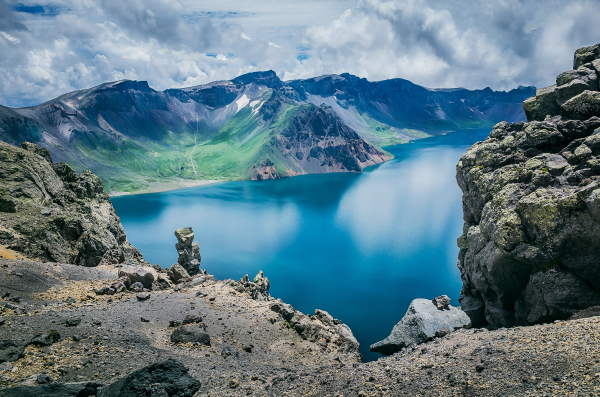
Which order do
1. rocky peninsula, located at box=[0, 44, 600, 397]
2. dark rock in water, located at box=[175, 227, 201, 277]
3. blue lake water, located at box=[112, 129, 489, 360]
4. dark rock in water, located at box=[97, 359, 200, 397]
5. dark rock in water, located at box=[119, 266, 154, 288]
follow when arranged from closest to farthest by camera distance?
dark rock in water, located at box=[97, 359, 200, 397] → rocky peninsula, located at box=[0, 44, 600, 397] → dark rock in water, located at box=[119, 266, 154, 288] → dark rock in water, located at box=[175, 227, 201, 277] → blue lake water, located at box=[112, 129, 489, 360]

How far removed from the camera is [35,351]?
11.0m

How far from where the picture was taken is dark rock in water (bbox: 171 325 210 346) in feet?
53.8

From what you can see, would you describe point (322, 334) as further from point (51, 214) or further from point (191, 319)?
point (51, 214)

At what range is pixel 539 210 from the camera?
60.3ft

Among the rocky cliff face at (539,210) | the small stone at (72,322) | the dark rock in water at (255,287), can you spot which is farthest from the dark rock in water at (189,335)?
the rocky cliff face at (539,210)

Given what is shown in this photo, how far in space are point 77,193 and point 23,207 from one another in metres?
9.02

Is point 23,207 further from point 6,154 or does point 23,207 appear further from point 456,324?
point 456,324

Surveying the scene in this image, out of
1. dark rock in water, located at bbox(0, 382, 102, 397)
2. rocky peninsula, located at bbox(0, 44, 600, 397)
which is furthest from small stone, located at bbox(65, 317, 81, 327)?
dark rock in water, located at bbox(0, 382, 102, 397)

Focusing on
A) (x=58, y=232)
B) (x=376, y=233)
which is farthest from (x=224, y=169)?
(x=58, y=232)

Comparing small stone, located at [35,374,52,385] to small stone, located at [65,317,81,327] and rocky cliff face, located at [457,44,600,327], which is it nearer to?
small stone, located at [65,317,81,327]

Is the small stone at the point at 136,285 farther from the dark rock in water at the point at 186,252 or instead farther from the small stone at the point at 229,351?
the dark rock in water at the point at 186,252

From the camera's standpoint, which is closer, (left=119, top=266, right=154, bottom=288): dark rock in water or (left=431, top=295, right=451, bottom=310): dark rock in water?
(left=119, top=266, right=154, bottom=288): dark rock in water

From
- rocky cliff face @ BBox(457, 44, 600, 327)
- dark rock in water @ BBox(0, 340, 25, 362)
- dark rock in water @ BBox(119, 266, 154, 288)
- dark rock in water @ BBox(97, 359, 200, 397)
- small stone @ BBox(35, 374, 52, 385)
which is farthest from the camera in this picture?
dark rock in water @ BBox(119, 266, 154, 288)

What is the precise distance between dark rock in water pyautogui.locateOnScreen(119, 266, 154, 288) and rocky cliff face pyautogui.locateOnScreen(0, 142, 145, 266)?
14.9 feet
